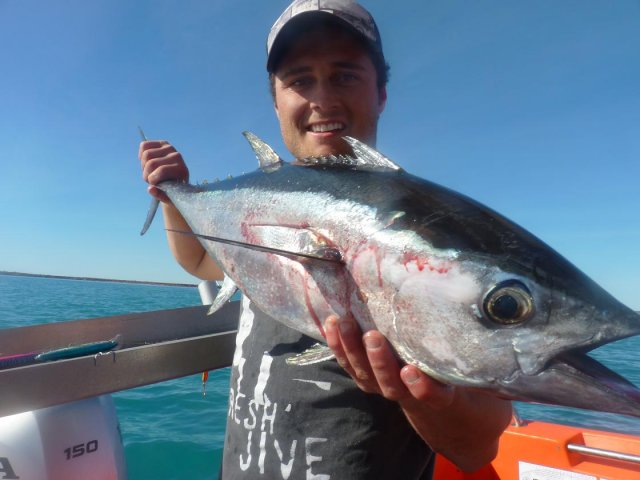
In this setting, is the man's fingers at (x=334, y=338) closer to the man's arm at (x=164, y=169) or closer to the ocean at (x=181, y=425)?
the man's arm at (x=164, y=169)

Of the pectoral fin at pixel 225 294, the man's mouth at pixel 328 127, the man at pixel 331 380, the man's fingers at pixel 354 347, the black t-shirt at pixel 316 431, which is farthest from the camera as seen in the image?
the man's mouth at pixel 328 127

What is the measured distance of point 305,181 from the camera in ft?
5.72

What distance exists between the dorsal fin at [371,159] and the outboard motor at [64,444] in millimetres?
2483

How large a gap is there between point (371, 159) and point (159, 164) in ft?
5.21

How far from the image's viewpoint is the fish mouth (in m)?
0.95

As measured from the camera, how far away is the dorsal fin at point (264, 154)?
2.05 metres

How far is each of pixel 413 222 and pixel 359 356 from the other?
490 mm

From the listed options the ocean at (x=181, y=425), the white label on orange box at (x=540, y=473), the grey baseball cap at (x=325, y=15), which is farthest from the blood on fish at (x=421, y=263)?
the ocean at (x=181, y=425)

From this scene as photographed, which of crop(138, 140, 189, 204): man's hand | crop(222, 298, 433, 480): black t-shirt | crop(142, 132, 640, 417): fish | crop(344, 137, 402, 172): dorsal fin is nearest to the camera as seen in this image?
crop(142, 132, 640, 417): fish

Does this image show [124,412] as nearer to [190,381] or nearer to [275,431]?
[190,381]

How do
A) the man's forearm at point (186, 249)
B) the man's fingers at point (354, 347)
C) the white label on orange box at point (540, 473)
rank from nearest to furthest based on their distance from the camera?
the man's fingers at point (354, 347)
the man's forearm at point (186, 249)
the white label on orange box at point (540, 473)

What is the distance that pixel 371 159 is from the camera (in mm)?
1682

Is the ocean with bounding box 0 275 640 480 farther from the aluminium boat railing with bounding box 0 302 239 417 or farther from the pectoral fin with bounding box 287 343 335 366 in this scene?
the pectoral fin with bounding box 287 343 335 366

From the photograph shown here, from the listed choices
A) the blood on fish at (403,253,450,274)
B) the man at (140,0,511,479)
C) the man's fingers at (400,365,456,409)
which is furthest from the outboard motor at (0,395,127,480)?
the blood on fish at (403,253,450,274)
